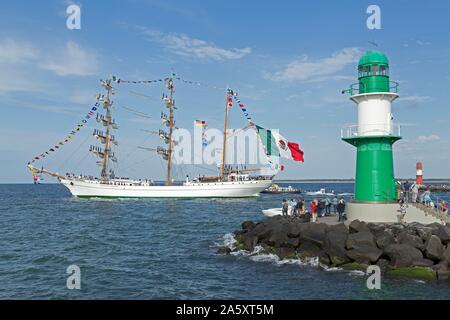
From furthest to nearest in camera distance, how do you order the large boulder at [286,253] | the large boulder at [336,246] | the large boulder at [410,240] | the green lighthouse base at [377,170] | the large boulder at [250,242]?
the large boulder at [250,242], the green lighthouse base at [377,170], the large boulder at [286,253], the large boulder at [336,246], the large boulder at [410,240]

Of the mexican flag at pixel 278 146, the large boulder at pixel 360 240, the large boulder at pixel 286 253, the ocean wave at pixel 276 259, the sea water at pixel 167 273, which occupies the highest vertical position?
the mexican flag at pixel 278 146

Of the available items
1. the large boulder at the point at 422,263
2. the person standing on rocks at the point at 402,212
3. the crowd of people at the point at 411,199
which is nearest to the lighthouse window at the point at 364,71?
the crowd of people at the point at 411,199

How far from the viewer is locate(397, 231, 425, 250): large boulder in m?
16.9

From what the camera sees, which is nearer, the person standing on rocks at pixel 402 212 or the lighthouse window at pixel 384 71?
the person standing on rocks at pixel 402 212

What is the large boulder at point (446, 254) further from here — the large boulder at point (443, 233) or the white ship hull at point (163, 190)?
the white ship hull at point (163, 190)

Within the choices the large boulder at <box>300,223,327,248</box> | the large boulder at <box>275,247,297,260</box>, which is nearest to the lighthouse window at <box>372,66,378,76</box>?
the large boulder at <box>300,223,327,248</box>

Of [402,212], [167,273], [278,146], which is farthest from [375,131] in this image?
[278,146]

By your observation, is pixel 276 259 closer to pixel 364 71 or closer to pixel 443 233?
pixel 443 233

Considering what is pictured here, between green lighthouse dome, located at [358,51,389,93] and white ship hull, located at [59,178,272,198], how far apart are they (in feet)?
183

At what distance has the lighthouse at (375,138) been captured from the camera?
21.4m

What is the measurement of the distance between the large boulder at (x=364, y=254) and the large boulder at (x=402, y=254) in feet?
1.43

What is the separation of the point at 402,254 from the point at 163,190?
6140cm

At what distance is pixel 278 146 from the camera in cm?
6159
